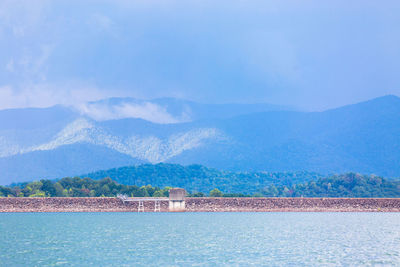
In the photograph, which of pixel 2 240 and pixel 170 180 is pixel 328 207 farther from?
→ pixel 170 180

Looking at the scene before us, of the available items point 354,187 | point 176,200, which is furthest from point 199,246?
point 354,187

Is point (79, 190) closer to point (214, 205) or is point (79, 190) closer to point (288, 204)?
point (214, 205)

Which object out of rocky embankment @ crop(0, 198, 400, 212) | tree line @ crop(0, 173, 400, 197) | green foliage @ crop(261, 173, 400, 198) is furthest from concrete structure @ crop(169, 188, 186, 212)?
green foliage @ crop(261, 173, 400, 198)

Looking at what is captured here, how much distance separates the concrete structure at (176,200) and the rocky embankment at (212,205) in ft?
3.30

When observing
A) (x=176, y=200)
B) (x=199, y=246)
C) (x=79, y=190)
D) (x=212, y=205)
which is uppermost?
(x=79, y=190)

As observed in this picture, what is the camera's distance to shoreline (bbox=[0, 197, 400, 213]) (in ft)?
268

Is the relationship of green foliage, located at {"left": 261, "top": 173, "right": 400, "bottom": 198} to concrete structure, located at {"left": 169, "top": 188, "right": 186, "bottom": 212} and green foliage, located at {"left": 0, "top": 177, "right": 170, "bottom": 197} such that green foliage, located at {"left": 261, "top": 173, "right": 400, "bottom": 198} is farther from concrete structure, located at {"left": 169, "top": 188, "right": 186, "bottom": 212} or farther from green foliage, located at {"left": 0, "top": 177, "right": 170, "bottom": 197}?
concrete structure, located at {"left": 169, "top": 188, "right": 186, "bottom": 212}

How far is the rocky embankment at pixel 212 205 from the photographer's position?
8162cm

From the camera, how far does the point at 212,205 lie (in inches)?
3248

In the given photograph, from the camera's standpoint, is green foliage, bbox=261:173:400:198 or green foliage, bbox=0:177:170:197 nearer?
green foliage, bbox=0:177:170:197

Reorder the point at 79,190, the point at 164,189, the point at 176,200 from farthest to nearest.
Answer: the point at 164,189, the point at 79,190, the point at 176,200

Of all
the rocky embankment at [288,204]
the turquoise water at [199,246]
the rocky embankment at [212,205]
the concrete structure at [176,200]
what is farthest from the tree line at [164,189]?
the turquoise water at [199,246]

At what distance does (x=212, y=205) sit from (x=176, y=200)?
503 centimetres

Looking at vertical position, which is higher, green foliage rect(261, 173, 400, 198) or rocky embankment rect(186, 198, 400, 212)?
green foliage rect(261, 173, 400, 198)
